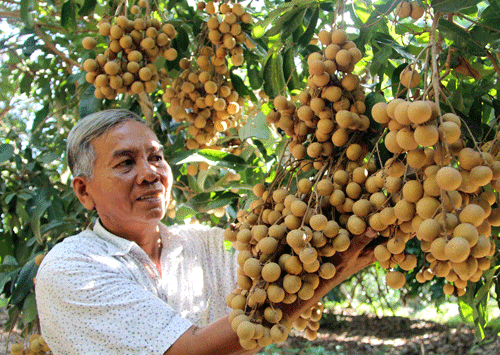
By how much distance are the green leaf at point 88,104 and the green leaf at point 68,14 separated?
266mm

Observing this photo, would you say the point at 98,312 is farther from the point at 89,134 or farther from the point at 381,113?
the point at 381,113

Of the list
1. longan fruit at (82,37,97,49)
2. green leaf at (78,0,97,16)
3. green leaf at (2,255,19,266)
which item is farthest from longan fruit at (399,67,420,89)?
green leaf at (2,255,19,266)

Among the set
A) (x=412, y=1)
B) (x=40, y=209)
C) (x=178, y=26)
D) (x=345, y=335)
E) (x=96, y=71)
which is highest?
(x=178, y=26)

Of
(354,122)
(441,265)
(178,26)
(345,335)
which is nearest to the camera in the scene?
(441,265)

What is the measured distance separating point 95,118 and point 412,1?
83 cm

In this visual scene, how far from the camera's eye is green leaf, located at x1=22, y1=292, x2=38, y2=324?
5.55 ft

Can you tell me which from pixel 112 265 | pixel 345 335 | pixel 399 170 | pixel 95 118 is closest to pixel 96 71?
pixel 95 118

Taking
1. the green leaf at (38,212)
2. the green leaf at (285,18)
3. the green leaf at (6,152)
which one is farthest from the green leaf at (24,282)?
the green leaf at (285,18)

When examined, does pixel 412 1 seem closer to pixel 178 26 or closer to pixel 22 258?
pixel 178 26

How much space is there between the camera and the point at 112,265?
1.07 m

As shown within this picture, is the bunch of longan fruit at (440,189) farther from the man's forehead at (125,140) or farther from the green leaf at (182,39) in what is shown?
the green leaf at (182,39)

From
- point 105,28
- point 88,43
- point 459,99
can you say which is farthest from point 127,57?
point 459,99

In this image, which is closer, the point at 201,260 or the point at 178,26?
the point at 201,260

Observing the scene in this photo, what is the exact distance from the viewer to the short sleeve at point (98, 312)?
3.00 feet
